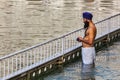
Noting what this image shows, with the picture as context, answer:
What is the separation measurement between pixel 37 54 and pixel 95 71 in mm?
3754

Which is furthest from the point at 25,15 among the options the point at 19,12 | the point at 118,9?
the point at 118,9

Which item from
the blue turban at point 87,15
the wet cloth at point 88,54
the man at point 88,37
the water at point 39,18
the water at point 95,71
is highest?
the blue turban at point 87,15

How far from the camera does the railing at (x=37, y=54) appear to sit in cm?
1616

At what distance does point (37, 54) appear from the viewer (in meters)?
20.2

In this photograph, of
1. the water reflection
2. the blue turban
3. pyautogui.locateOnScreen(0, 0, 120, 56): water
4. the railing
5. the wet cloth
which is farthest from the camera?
pyautogui.locateOnScreen(0, 0, 120, 56): water

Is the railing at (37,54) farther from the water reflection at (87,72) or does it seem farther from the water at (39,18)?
the water at (39,18)

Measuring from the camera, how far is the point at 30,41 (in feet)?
87.5

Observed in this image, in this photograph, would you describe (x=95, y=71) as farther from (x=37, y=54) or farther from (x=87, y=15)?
(x=37, y=54)

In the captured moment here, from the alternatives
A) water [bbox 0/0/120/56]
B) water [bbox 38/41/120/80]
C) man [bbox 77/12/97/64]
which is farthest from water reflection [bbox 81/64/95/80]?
water [bbox 0/0/120/56]

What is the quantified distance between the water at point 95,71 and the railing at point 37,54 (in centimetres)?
67

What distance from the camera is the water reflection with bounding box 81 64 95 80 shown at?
1640cm

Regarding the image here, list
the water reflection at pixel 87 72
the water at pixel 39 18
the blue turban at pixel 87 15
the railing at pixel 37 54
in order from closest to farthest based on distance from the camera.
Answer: the blue turban at pixel 87 15, the railing at pixel 37 54, the water reflection at pixel 87 72, the water at pixel 39 18

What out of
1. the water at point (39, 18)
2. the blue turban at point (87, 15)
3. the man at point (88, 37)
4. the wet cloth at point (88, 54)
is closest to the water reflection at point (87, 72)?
the wet cloth at point (88, 54)

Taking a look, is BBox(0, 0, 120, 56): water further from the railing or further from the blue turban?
the blue turban
